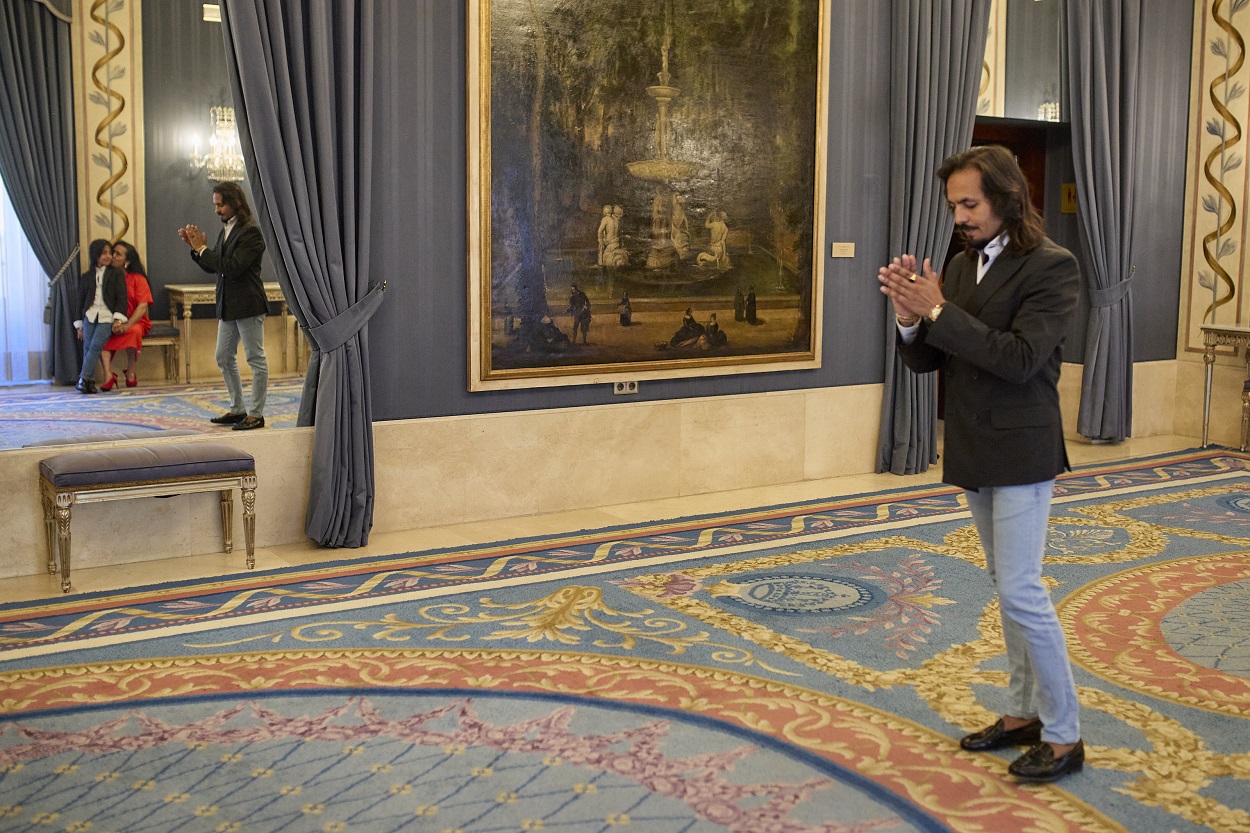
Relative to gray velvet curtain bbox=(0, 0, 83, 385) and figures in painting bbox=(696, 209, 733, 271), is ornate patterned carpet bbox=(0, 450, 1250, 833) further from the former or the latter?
figures in painting bbox=(696, 209, 733, 271)

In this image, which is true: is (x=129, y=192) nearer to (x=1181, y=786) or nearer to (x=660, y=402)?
(x=660, y=402)

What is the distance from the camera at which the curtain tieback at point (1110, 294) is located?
9250 millimetres

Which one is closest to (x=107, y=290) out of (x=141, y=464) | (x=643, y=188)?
(x=141, y=464)

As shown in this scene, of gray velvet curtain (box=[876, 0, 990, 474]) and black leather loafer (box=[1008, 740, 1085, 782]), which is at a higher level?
gray velvet curtain (box=[876, 0, 990, 474])

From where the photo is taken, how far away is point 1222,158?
9.49 metres

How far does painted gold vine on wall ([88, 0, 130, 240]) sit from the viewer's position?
18.2 feet

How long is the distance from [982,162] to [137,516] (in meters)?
4.16

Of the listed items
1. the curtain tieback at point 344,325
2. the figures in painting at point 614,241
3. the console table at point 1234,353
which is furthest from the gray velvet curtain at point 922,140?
the curtain tieback at point 344,325

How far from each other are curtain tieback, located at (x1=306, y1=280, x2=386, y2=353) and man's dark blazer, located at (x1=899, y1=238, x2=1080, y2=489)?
333cm

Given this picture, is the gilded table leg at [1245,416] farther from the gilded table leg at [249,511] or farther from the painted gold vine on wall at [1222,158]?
the gilded table leg at [249,511]

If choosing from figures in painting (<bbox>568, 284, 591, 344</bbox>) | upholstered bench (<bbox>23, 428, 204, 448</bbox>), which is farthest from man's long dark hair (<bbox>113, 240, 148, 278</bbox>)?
figures in painting (<bbox>568, 284, 591, 344</bbox>)

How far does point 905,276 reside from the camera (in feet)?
11.1

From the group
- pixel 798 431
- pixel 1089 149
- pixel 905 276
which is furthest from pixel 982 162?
pixel 1089 149

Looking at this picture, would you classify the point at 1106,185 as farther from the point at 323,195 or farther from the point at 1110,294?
the point at 323,195
